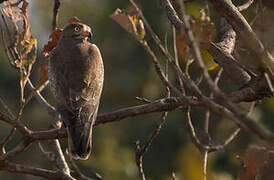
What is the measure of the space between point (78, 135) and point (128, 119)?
8.98 meters

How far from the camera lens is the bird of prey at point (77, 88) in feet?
19.4

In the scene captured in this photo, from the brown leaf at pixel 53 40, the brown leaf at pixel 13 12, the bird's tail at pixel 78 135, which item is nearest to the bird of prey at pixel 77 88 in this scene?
the bird's tail at pixel 78 135

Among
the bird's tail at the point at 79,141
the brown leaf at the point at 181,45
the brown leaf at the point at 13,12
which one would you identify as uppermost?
the brown leaf at the point at 13,12

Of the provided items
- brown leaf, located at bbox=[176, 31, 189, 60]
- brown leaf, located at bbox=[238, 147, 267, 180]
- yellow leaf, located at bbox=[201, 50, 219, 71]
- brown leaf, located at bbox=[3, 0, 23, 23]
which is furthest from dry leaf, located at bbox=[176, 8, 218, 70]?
brown leaf, located at bbox=[3, 0, 23, 23]

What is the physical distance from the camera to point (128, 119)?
1485 centimetres

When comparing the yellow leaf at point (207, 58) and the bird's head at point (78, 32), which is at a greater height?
the yellow leaf at point (207, 58)

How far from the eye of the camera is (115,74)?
1602 centimetres

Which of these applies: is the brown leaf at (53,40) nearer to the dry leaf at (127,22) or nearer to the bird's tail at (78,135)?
the bird's tail at (78,135)

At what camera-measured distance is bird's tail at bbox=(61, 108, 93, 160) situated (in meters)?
5.80

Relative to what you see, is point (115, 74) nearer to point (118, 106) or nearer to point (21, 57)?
point (118, 106)

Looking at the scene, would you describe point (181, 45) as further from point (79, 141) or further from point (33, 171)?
point (79, 141)

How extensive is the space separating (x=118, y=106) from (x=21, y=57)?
10.0 metres

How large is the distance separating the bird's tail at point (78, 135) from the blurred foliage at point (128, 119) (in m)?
2.57

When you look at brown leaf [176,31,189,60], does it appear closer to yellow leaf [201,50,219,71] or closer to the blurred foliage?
Answer: yellow leaf [201,50,219,71]
